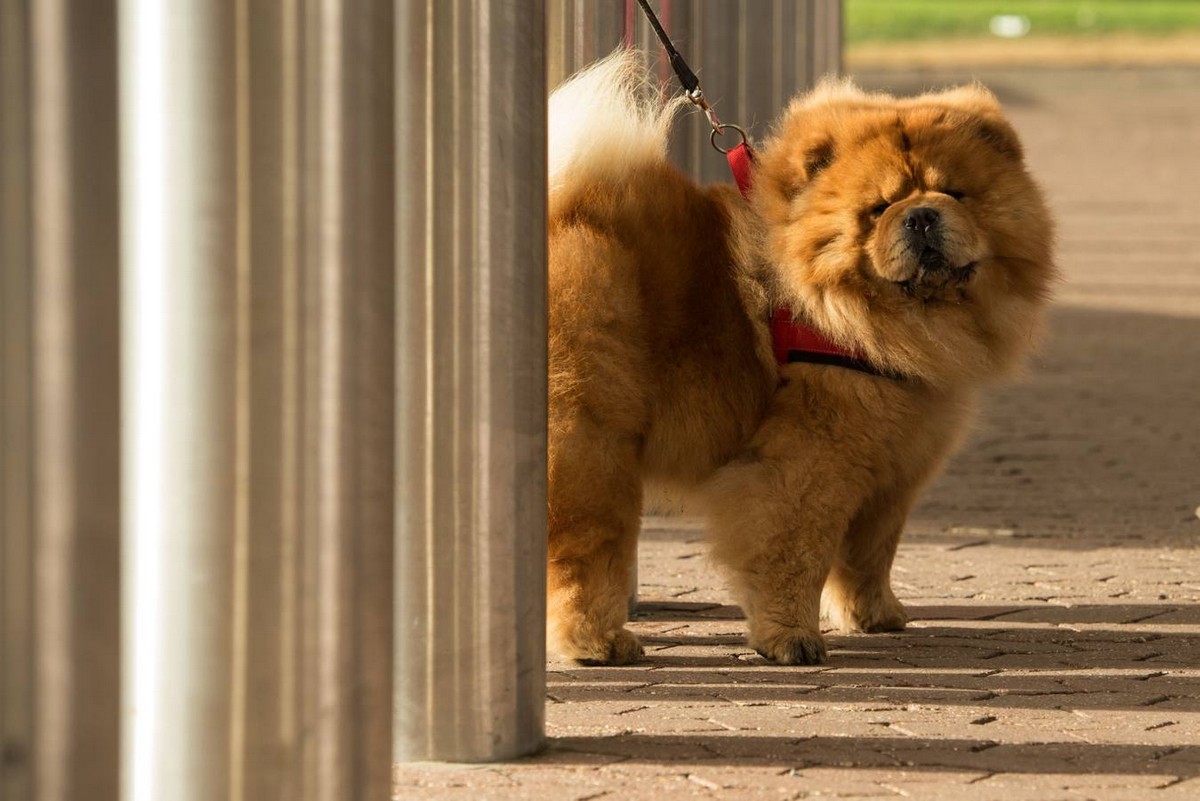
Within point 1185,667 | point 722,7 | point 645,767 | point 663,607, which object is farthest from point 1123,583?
point 722,7

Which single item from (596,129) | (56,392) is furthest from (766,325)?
(56,392)

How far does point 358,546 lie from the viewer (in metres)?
2.54

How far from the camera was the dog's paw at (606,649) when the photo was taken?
13.8ft

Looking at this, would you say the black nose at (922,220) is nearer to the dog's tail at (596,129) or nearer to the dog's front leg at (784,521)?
the dog's front leg at (784,521)

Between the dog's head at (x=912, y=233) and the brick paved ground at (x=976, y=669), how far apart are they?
0.83 metres

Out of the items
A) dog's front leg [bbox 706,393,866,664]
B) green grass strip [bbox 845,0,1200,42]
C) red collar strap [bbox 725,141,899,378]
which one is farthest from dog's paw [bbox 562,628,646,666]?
green grass strip [bbox 845,0,1200,42]

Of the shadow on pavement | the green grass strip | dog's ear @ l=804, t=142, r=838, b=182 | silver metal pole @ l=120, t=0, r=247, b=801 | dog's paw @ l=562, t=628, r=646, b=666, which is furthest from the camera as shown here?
the green grass strip

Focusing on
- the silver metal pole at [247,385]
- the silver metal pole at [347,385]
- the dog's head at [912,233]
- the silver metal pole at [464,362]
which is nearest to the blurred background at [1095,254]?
the dog's head at [912,233]

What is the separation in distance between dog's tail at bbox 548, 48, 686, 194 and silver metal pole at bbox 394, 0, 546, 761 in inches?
37.9

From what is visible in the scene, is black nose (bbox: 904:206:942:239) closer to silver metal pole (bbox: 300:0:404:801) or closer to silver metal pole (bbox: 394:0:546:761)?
silver metal pole (bbox: 394:0:546:761)

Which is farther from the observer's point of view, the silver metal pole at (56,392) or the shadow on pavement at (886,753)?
the shadow on pavement at (886,753)

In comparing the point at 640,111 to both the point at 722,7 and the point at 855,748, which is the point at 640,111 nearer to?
the point at 855,748

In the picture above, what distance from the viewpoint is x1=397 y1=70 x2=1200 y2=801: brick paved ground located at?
3219 mm

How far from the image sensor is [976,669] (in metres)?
4.24
